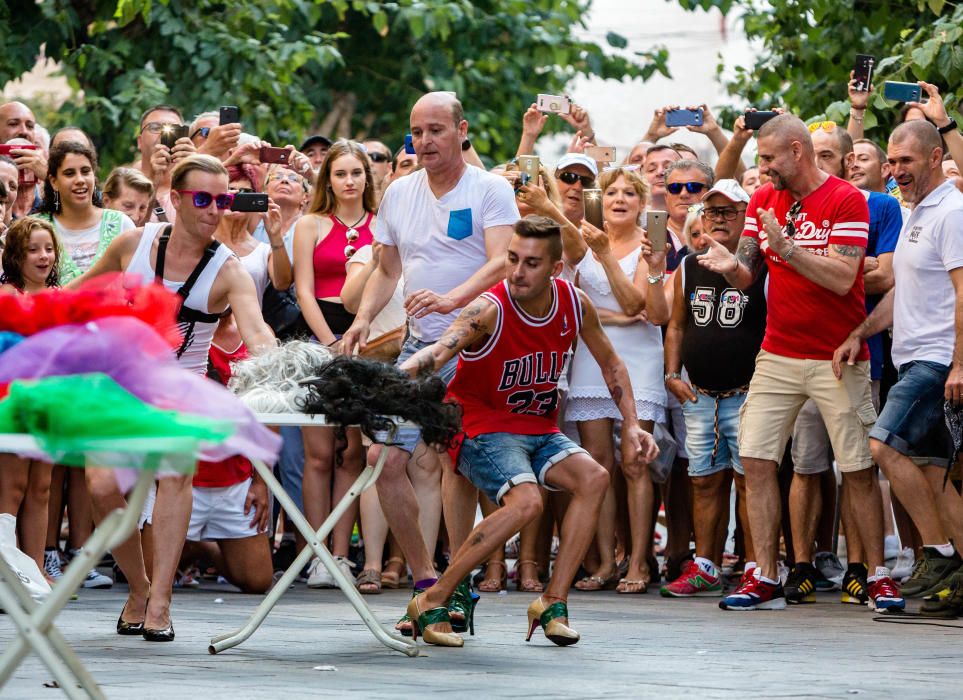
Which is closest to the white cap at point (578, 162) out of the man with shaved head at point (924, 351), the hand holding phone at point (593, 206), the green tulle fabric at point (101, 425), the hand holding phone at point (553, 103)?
the hand holding phone at point (593, 206)

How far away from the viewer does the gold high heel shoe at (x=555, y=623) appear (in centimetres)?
686

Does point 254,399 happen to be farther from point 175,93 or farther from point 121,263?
point 175,93

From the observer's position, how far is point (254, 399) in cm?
622

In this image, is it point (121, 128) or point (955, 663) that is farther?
point (121, 128)

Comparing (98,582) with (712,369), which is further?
(712,369)

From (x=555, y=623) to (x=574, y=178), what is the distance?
4.03m

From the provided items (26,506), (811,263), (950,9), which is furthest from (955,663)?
(950,9)

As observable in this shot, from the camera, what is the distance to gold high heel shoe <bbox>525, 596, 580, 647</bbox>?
6.86 meters

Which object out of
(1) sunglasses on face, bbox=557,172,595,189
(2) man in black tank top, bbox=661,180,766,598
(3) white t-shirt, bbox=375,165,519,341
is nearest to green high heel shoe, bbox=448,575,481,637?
(3) white t-shirt, bbox=375,165,519,341

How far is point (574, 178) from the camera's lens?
33.6ft

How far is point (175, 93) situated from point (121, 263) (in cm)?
839

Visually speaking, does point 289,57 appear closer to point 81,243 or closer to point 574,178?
point 574,178

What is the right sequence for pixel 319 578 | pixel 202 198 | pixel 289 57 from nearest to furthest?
pixel 202 198, pixel 319 578, pixel 289 57

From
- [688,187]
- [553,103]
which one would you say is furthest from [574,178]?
[688,187]
